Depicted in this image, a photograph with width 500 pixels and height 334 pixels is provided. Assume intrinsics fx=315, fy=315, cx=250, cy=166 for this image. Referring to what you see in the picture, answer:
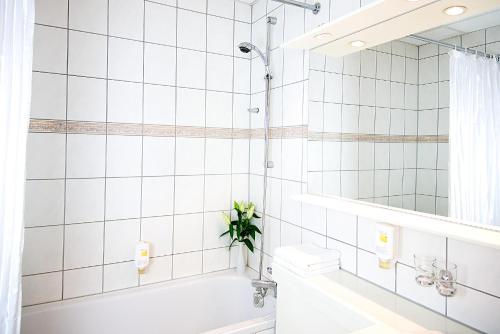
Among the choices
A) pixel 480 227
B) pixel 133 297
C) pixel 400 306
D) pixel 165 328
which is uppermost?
pixel 480 227

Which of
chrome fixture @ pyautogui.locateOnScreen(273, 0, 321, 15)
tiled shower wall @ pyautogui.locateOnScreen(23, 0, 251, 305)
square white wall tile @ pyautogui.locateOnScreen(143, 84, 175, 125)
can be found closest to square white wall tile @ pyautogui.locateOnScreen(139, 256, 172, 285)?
tiled shower wall @ pyautogui.locateOnScreen(23, 0, 251, 305)

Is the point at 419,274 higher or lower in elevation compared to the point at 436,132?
lower

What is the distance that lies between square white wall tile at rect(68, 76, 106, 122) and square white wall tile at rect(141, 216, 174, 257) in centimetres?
68

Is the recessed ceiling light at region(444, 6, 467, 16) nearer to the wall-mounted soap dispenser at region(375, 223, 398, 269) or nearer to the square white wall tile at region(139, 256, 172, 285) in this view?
the wall-mounted soap dispenser at region(375, 223, 398, 269)

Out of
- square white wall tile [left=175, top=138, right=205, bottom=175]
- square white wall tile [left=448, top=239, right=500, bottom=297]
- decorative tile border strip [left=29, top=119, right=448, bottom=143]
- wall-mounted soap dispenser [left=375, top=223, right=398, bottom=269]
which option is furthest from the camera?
square white wall tile [left=175, top=138, right=205, bottom=175]

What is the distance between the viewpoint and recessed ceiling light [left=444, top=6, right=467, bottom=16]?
0.99 meters

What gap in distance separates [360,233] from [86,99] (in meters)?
1.61

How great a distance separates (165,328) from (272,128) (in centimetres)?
141

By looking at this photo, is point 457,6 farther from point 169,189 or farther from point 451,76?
point 169,189

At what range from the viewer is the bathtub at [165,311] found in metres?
1.65

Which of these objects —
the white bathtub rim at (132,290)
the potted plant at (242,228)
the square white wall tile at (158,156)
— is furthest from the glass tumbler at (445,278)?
the square white wall tile at (158,156)

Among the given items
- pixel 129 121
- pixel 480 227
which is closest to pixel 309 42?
pixel 480 227

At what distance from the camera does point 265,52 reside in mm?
2088

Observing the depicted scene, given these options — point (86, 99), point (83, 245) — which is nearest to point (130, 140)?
point (86, 99)
